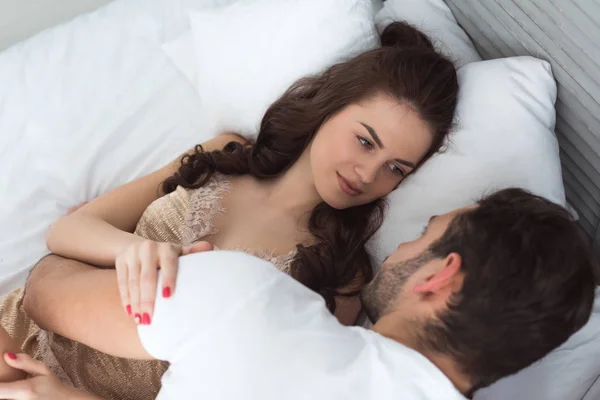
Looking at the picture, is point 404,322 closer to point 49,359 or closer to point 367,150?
point 367,150

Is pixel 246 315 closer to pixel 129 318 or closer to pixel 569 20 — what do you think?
pixel 129 318

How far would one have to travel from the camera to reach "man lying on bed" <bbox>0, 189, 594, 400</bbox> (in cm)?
85

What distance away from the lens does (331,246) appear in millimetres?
1433

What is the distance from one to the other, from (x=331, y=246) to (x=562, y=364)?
53 centimetres

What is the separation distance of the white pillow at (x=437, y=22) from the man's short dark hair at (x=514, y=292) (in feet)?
2.54

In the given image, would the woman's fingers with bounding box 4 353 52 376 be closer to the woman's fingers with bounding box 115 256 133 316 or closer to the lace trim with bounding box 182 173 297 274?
the woman's fingers with bounding box 115 256 133 316

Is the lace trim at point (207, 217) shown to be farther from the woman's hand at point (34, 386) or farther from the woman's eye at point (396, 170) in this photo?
the woman's hand at point (34, 386)

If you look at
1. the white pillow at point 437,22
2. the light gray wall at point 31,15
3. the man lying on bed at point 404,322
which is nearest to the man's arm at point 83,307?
the man lying on bed at point 404,322

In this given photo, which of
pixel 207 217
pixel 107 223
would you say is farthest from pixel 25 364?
pixel 207 217

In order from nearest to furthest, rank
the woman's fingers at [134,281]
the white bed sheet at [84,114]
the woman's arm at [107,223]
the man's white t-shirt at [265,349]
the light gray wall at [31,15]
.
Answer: the man's white t-shirt at [265,349] < the woman's fingers at [134,281] < the woman's arm at [107,223] < the white bed sheet at [84,114] < the light gray wall at [31,15]

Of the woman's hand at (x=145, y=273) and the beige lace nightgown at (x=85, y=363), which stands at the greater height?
the woman's hand at (x=145, y=273)

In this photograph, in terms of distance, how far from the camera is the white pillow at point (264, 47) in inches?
62.5

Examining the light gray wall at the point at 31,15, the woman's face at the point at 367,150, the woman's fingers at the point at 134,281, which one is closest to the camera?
the woman's fingers at the point at 134,281

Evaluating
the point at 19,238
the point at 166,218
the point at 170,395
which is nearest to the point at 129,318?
the point at 170,395
